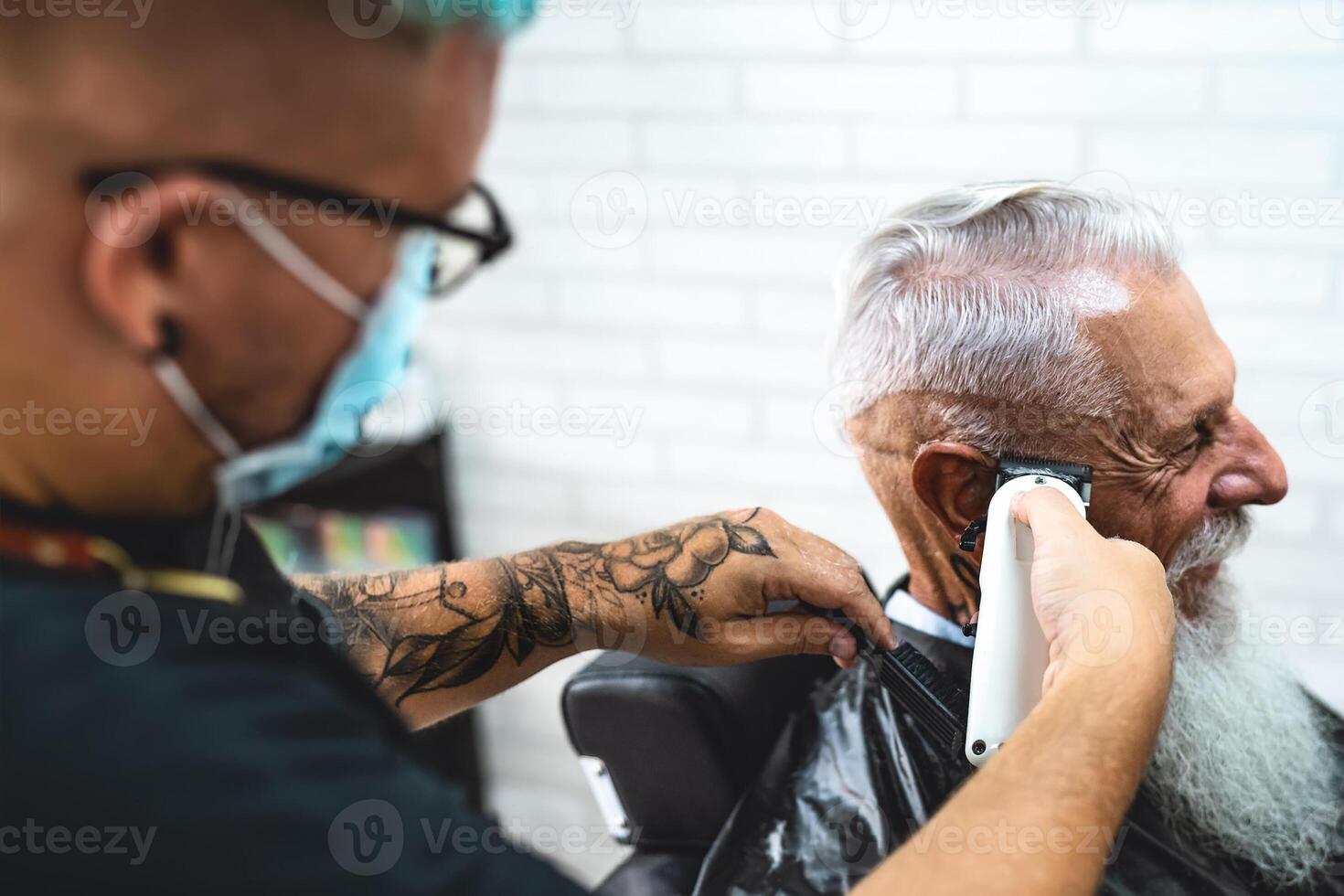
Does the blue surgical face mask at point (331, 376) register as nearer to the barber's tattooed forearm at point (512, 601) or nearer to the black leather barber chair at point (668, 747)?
the barber's tattooed forearm at point (512, 601)

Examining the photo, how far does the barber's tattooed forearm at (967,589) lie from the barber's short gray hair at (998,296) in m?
0.16

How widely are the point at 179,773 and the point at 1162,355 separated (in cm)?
99

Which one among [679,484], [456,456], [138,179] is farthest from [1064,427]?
[456,456]

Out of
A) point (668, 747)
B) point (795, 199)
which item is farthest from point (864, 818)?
point (795, 199)

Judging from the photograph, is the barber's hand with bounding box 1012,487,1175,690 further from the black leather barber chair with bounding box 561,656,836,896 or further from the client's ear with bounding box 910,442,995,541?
the black leather barber chair with bounding box 561,656,836,896

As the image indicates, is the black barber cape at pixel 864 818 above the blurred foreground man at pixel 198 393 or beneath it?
beneath

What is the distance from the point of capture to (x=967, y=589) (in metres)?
1.26

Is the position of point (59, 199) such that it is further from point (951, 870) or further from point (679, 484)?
point (679, 484)

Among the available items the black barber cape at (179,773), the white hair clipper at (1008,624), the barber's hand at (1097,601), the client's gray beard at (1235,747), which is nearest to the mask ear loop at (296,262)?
the black barber cape at (179,773)

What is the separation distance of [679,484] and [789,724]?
3.16 ft

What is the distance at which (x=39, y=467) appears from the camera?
0.61 meters

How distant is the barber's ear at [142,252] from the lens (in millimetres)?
561

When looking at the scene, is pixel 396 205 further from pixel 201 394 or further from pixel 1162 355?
pixel 1162 355

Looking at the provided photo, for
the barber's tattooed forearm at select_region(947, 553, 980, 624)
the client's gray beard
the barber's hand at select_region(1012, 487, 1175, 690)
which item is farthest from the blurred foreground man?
the client's gray beard
